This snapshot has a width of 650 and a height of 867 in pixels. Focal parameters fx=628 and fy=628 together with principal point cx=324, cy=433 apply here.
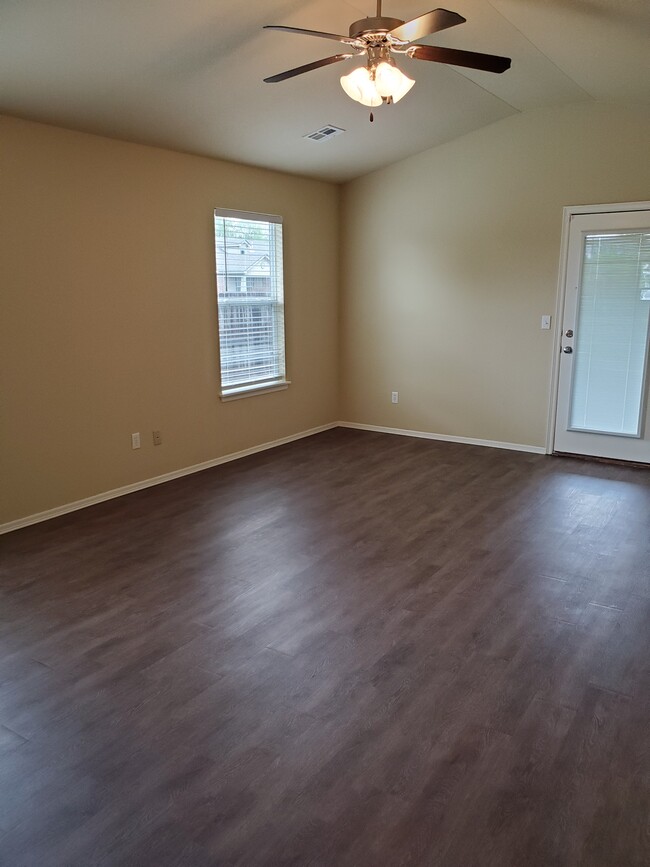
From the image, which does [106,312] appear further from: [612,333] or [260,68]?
[612,333]

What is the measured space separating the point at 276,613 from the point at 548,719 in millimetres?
1250

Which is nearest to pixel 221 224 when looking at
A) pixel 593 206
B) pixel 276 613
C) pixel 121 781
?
pixel 593 206

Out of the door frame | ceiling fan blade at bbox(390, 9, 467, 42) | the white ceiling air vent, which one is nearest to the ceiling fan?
ceiling fan blade at bbox(390, 9, 467, 42)

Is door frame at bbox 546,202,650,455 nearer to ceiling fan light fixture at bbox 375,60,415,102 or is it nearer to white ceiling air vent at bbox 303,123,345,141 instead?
white ceiling air vent at bbox 303,123,345,141

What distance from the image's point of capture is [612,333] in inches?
204

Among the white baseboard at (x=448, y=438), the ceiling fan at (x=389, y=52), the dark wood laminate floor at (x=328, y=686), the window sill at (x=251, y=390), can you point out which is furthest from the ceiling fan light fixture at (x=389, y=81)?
the white baseboard at (x=448, y=438)

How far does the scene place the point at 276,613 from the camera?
2.92 m

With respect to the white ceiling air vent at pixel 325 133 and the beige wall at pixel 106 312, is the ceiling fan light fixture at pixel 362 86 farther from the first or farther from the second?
the beige wall at pixel 106 312

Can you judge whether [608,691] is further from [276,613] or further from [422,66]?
[422,66]

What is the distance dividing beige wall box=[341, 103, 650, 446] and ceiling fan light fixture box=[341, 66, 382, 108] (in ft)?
9.69

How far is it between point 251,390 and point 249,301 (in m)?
0.79

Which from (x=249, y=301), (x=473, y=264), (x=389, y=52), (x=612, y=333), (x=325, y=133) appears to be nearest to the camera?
(x=389, y=52)

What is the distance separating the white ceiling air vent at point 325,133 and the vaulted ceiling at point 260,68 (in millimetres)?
74

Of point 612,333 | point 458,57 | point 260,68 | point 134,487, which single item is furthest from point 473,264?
point 134,487
